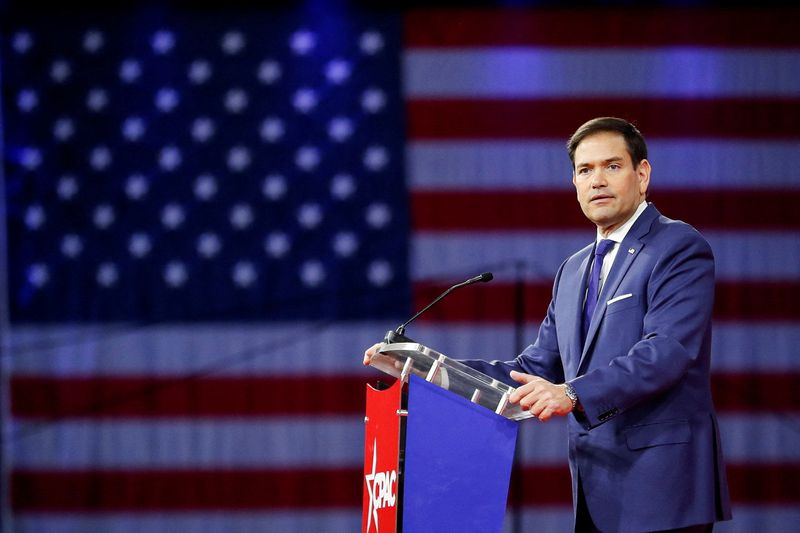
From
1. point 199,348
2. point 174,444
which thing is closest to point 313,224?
point 199,348

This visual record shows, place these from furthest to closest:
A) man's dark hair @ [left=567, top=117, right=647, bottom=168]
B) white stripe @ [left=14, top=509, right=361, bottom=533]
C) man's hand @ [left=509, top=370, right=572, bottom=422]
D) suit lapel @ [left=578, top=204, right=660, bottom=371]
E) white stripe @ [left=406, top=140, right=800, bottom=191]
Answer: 1. white stripe @ [left=406, top=140, right=800, bottom=191]
2. white stripe @ [left=14, top=509, right=361, bottom=533]
3. man's dark hair @ [left=567, top=117, right=647, bottom=168]
4. suit lapel @ [left=578, top=204, right=660, bottom=371]
5. man's hand @ [left=509, top=370, right=572, bottom=422]

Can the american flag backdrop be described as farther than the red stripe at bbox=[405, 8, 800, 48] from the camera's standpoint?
No

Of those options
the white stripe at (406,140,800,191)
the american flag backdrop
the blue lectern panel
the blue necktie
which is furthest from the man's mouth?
the white stripe at (406,140,800,191)

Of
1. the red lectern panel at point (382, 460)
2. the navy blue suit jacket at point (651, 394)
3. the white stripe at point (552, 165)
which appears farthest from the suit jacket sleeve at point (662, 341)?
the white stripe at point (552, 165)

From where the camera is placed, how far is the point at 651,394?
170 centimetres

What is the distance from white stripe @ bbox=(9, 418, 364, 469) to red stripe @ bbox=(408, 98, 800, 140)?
4.86ft

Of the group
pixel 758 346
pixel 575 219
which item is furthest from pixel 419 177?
pixel 758 346

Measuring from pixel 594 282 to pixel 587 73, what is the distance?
2.83 meters

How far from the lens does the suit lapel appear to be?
1.88 meters

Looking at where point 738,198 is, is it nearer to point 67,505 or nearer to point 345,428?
point 345,428

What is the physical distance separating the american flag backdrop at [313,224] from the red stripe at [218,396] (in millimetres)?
Result: 12

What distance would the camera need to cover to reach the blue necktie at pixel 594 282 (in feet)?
6.43

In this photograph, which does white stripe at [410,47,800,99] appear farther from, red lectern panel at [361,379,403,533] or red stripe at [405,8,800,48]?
red lectern panel at [361,379,403,533]

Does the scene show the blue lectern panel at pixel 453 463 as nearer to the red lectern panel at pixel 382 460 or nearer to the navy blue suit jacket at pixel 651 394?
the red lectern panel at pixel 382 460
